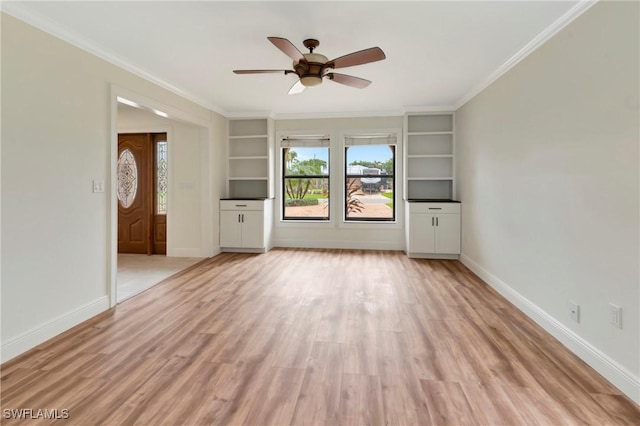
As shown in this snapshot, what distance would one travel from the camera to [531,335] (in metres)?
2.57

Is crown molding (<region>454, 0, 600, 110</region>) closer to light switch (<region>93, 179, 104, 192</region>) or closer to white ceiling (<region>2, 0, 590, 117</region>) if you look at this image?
white ceiling (<region>2, 0, 590, 117</region>)

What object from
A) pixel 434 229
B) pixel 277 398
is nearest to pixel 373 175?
pixel 434 229

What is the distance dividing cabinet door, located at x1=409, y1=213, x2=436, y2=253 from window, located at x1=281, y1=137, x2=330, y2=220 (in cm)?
166

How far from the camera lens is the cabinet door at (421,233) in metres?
5.28

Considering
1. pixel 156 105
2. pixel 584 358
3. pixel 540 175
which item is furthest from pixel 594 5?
pixel 156 105

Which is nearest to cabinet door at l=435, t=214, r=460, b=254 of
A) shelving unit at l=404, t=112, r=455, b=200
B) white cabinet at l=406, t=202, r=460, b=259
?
white cabinet at l=406, t=202, r=460, b=259

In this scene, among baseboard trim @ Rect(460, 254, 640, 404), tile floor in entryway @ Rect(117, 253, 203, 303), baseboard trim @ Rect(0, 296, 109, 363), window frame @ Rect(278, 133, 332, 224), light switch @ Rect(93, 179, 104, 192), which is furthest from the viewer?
window frame @ Rect(278, 133, 332, 224)

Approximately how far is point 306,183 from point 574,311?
4660 millimetres

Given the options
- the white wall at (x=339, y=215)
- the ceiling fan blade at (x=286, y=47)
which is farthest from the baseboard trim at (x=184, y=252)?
the ceiling fan blade at (x=286, y=47)

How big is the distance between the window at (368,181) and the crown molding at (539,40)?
2087 mm

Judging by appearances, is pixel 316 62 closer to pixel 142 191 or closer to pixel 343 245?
pixel 343 245

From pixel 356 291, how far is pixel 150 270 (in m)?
2.98

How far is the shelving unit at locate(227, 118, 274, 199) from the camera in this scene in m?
6.07

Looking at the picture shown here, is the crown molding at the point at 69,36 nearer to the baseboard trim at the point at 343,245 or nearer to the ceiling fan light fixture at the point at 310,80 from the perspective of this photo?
the ceiling fan light fixture at the point at 310,80
